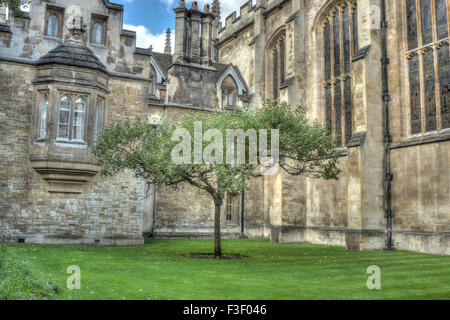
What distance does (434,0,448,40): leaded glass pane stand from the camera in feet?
60.8

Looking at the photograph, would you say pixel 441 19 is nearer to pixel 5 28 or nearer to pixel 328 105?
pixel 328 105

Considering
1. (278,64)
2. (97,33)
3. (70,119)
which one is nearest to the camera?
(70,119)

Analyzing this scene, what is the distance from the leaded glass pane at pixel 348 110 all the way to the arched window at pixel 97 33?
13.6 metres

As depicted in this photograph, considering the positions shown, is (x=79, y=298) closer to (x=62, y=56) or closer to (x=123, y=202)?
(x=123, y=202)

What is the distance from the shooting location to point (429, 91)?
18906 mm

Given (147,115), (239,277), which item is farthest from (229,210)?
(239,277)

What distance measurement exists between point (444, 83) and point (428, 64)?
4.50ft

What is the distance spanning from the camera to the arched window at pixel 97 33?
65.1ft

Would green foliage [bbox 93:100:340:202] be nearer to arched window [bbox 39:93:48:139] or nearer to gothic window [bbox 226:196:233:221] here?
arched window [bbox 39:93:48:139]

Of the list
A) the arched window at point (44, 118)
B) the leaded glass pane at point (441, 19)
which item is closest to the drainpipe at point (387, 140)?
the leaded glass pane at point (441, 19)

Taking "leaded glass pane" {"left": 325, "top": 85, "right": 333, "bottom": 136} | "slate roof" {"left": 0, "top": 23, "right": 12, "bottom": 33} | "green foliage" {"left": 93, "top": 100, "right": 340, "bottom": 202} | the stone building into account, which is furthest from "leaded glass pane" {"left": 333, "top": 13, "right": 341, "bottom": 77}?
"slate roof" {"left": 0, "top": 23, "right": 12, "bottom": 33}

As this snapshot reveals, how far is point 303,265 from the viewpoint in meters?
12.8

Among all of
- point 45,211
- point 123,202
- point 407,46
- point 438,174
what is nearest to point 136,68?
point 123,202

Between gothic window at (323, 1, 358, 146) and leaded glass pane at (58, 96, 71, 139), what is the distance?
46.9ft
